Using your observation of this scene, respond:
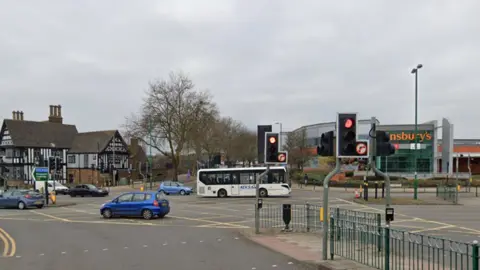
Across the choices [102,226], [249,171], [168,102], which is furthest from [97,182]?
[102,226]

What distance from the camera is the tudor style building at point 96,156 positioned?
78.2 m

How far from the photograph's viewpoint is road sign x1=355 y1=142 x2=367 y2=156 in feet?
34.9

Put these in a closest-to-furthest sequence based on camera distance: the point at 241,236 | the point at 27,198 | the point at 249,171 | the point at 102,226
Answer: the point at 241,236 < the point at 102,226 < the point at 27,198 < the point at 249,171

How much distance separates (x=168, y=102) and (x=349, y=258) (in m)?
57.0

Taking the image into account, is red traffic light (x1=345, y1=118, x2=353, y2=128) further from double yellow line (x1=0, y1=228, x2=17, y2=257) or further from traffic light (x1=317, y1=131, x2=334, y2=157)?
double yellow line (x1=0, y1=228, x2=17, y2=257)

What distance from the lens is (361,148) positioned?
10.7m

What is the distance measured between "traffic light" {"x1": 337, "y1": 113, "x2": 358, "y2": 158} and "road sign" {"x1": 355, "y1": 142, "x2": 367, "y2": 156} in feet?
0.25

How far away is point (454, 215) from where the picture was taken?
24375mm

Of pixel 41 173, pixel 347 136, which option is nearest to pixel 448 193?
pixel 347 136

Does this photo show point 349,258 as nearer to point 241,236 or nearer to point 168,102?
point 241,236

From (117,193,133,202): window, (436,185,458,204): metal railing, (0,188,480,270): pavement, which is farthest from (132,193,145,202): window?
(436,185,458,204): metal railing

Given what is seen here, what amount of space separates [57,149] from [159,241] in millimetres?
69590

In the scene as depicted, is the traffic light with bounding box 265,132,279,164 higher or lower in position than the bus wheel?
higher

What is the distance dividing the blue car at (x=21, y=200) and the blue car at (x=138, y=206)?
11961mm
